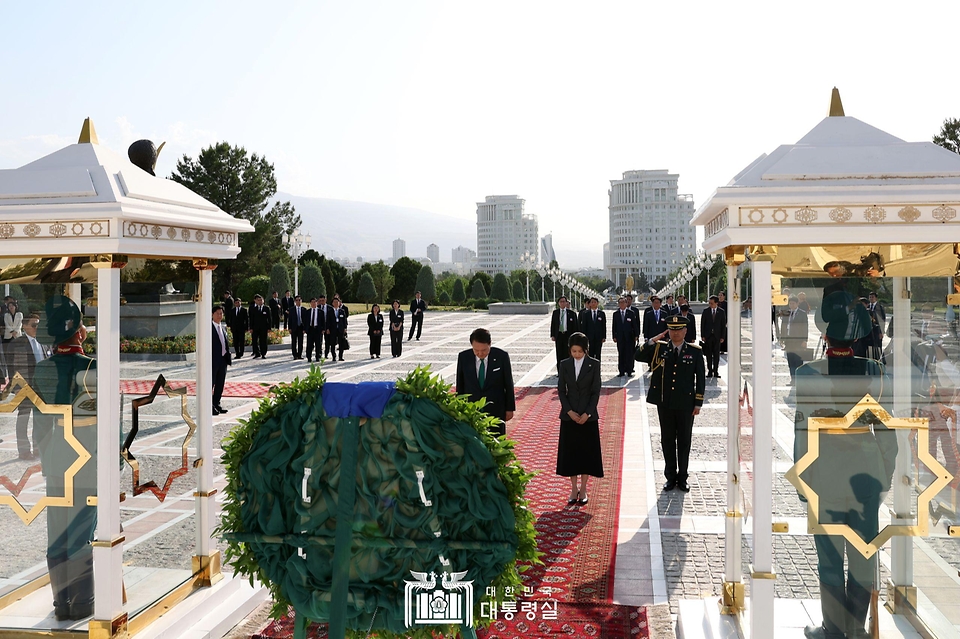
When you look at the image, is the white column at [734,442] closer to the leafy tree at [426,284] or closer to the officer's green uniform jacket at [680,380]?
the officer's green uniform jacket at [680,380]

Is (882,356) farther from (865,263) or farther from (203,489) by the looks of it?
(203,489)

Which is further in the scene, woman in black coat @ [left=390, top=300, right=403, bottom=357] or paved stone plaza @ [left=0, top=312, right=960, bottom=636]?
woman in black coat @ [left=390, top=300, right=403, bottom=357]

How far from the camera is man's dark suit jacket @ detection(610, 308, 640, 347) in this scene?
15266 mm

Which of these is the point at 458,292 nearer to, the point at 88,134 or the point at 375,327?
the point at 375,327

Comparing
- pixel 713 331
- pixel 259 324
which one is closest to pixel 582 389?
pixel 713 331

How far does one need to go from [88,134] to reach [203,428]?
1.81 meters

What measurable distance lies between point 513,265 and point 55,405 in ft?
518

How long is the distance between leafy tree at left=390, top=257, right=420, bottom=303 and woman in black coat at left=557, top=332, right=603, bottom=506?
39.3m

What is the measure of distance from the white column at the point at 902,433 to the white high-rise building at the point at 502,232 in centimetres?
15511

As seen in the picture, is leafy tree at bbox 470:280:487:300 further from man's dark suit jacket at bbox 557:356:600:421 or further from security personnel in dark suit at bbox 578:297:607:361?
man's dark suit jacket at bbox 557:356:600:421

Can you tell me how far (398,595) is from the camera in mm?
3164

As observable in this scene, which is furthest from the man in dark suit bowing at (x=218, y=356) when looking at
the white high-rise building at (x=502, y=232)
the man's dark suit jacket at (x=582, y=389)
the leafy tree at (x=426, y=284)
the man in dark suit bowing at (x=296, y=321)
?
the white high-rise building at (x=502, y=232)

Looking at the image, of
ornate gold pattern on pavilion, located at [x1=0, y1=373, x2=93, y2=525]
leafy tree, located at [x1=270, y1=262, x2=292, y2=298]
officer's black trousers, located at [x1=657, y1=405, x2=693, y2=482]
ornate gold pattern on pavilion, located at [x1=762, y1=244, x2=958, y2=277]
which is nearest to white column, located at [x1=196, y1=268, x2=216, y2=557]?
ornate gold pattern on pavilion, located at [x1=0, y1=373, x2=93, y2=525]

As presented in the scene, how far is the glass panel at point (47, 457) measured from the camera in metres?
4.13
